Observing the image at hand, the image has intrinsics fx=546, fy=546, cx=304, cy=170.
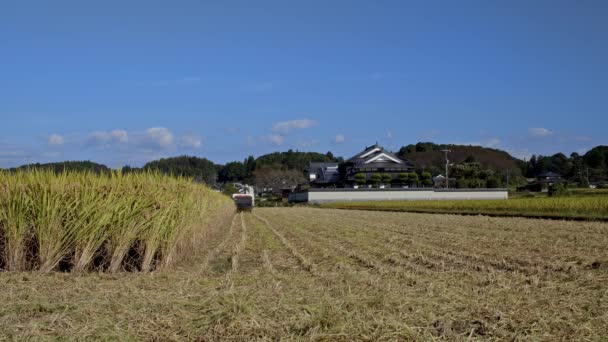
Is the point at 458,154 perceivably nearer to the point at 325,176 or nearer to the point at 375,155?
the point at 325,176

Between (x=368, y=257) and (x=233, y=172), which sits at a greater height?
(x=233, y=172)

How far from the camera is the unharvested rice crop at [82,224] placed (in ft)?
26.1

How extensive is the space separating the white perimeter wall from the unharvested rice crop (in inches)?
1868

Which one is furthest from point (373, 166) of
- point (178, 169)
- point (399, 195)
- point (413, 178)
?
point (178, 169)

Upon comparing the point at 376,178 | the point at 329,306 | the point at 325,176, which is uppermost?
the point at 325,176

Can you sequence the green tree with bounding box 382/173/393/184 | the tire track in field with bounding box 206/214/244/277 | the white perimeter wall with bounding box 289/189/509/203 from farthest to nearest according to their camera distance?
the green tree with bounding box 382/173/393/184 → the white perimeter wall with bounding box 289/189/509/203 → the tire track in field with bounding box 206/214/244/277

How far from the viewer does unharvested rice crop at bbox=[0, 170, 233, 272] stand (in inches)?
314

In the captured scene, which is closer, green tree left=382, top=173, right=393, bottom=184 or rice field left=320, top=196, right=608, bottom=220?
rice field left=320, top=196, right=608, bottom=220

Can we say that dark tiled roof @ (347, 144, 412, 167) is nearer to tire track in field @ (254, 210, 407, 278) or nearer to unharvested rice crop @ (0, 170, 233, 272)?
tire track in field @ (254, 210, 407, 278)

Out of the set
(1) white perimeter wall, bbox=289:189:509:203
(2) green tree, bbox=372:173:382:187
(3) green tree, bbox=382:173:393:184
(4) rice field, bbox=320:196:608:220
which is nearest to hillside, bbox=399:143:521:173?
(3) green tree, bbox=382:173:393:184

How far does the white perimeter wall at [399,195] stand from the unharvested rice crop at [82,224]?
156 feet

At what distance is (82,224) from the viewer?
8.18 meters

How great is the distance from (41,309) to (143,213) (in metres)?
4.64

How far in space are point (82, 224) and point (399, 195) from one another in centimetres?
4949
